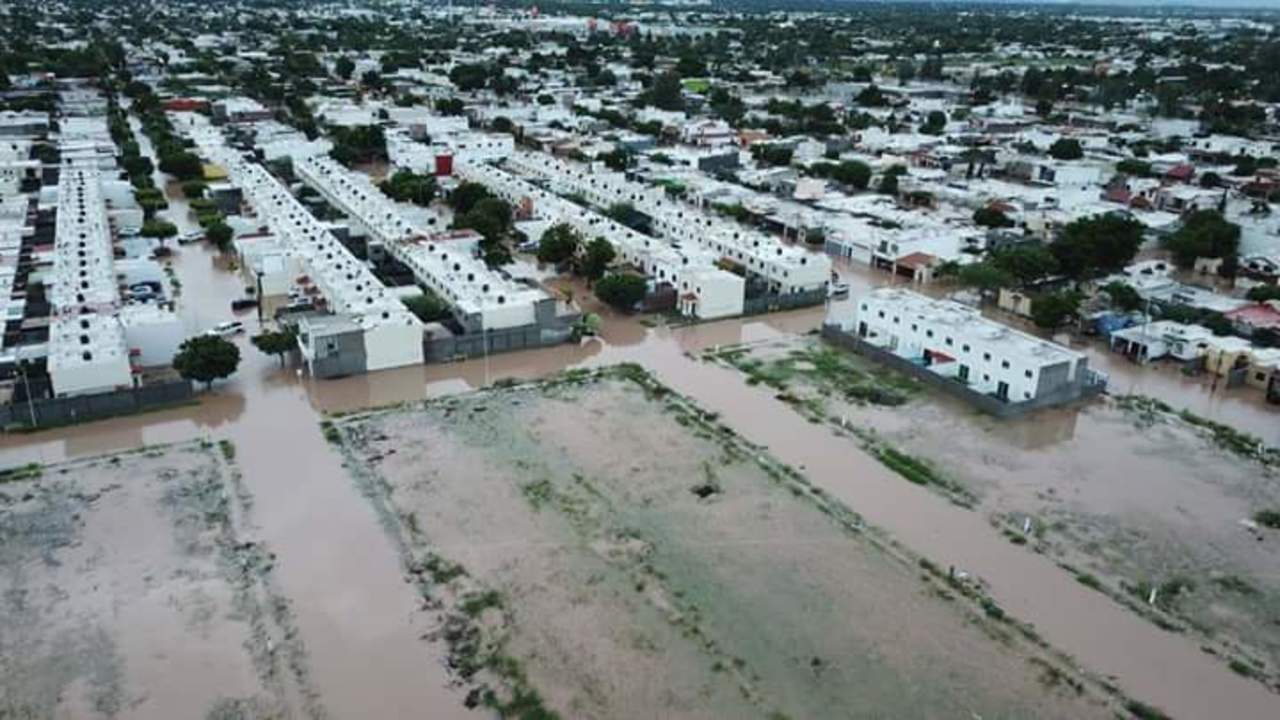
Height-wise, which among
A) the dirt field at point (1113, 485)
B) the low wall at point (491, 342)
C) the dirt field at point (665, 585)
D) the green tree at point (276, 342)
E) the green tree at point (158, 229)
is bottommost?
the dirt field at point (665, 585)

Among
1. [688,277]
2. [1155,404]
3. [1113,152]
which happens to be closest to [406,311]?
[688,277]

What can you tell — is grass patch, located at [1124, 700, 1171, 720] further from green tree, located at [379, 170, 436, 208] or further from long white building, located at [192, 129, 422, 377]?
green tree, located at [379, 170, 436, 208]

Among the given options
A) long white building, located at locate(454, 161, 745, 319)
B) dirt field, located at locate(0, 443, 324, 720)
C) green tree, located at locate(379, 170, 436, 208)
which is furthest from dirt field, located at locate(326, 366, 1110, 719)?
green tree, located at locate(379, 170, 436, 208)

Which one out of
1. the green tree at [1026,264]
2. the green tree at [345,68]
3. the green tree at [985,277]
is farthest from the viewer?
the green tree at [345,68]

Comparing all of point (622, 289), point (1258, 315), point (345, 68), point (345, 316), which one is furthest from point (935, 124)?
point (345, 68)

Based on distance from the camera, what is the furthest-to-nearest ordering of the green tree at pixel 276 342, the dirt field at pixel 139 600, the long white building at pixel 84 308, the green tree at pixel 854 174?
1. the green tree at pixel 854 174
2. the green tree at pixel 276 342
3. the long white building at pixel 84 308
4. the dirt field at pixel 139 600

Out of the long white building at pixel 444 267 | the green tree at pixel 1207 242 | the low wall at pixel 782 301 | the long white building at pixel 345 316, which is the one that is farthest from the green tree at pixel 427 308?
the green tree at pixel 1207 242

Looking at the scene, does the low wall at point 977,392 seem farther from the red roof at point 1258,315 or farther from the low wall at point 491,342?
the low wall at point 491,342
